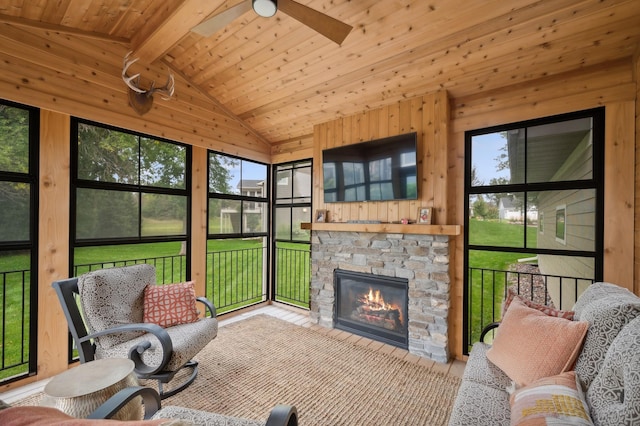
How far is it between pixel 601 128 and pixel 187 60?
426 cm

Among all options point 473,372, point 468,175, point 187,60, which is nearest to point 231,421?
point 473,372

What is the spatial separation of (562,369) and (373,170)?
238cm

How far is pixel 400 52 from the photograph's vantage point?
2.56m

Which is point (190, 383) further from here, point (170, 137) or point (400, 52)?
point (400, 52)

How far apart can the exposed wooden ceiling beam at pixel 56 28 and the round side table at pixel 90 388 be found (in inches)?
112

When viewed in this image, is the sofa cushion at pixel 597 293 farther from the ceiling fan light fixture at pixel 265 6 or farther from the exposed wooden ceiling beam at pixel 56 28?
the exposed wooden ceiling beam at pixel 56 28

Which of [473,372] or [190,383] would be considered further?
[190,383]

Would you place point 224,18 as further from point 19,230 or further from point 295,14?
point 19,230

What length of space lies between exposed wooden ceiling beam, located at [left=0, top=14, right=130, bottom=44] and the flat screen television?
2.57 metres

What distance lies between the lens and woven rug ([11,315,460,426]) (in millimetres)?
2020

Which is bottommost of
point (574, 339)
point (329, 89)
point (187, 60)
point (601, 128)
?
point (574, 339)

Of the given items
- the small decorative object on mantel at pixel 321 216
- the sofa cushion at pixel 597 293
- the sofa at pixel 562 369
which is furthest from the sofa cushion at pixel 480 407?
the small decorative object on mantel at pixel 321 216

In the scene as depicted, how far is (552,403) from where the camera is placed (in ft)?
3.42

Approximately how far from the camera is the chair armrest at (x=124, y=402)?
110cm
